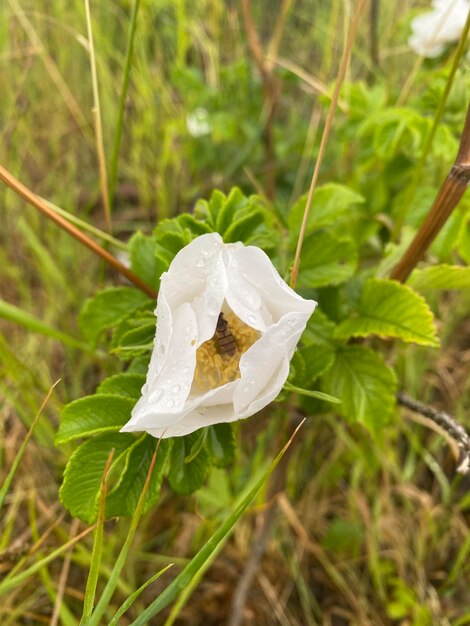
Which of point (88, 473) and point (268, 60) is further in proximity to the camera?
point (268, 60)

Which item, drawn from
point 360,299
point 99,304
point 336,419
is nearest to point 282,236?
point 360,299

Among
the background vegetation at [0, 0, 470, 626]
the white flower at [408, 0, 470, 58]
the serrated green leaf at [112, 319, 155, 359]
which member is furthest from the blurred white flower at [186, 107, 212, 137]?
the serrated green leaf at [112, 319, 155, 359]

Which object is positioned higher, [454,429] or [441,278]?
[441,278]

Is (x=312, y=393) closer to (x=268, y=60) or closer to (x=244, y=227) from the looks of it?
(x=244, y=227)

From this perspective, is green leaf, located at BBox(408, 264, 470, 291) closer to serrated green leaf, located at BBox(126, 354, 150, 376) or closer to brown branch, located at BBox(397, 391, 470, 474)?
brown branch, located at BBox(397, 391, 470, 474)

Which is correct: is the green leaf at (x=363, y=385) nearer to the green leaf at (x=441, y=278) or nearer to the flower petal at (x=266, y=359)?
the green leaf at (x=441, y=278)

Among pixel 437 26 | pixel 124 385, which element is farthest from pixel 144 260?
pixel 437 26
